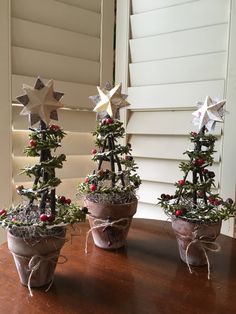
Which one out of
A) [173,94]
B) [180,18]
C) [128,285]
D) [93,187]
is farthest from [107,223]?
[180,18]

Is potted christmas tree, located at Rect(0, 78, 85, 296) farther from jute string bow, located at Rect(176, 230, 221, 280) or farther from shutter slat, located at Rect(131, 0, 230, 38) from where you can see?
shutter slat, located at Rect(131, 0, 230, 38)

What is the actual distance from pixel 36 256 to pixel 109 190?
12.0 inches

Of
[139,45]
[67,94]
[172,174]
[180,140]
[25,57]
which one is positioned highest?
[139,45]

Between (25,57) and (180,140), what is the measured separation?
2.42 ft

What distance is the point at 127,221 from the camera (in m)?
0.91

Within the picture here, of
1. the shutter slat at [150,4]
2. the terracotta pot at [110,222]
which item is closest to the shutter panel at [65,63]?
the shutter slat at [150,4]

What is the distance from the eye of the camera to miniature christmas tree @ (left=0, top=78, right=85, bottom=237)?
0.66m

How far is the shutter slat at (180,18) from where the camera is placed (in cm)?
122

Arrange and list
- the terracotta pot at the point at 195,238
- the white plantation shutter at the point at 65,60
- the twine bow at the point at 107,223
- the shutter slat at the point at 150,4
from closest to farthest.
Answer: the terracotta pot at the point at 195,238 < the twine bow at the point at 107,223 < the white plantation shutter at the point at 65,60 < the shutter slat at the point at 150,4

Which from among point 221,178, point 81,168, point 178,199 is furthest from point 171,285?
point 81,168

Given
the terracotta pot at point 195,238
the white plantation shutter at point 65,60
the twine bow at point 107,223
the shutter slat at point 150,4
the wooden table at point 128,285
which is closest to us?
the wooden table at point 128,285

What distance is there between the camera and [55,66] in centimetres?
129

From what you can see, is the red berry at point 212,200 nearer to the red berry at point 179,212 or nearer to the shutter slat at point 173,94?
the red berry at point 179,212

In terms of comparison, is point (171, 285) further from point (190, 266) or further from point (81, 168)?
point (81, 168)
